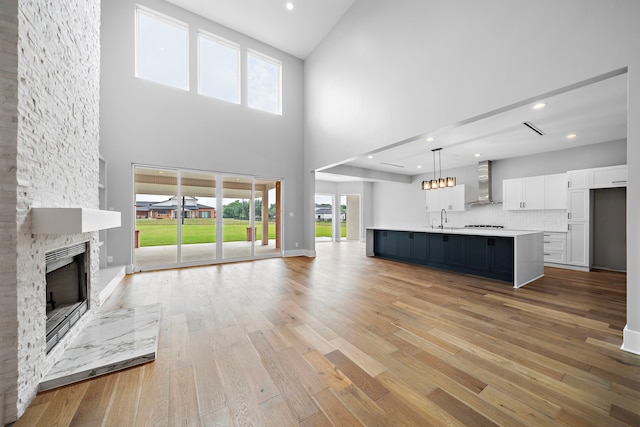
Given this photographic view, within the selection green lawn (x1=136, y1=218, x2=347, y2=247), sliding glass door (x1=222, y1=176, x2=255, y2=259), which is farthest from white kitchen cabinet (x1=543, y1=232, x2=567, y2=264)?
sliding glass door (x1=222, y1=176, x2=255, y2=259)

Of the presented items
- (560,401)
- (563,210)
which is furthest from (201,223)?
(563,210)

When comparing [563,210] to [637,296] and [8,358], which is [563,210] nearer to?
[637,296]

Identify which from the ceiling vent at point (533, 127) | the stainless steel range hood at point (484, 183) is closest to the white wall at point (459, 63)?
the ceiling vent at point (533, 127)

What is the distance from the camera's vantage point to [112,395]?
1534mm

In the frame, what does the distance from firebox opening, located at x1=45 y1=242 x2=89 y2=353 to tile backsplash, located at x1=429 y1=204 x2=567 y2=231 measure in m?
8.52

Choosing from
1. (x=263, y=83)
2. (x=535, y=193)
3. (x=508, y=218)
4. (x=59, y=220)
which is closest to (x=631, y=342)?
(x=59, y=220)

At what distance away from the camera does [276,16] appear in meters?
5.87

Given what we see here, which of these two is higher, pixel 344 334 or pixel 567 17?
pixel 567 17

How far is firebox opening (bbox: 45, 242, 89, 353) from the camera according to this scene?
1908 mm

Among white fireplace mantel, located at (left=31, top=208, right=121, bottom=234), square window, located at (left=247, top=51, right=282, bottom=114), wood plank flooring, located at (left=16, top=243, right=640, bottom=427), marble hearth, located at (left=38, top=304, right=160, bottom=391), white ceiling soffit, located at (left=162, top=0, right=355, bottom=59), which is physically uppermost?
white ceiling soffit, located at (left=162, top=0, right=355, bottom=59)

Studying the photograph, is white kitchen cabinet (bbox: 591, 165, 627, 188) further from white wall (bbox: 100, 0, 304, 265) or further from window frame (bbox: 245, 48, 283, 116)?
window frame (bbox: 245, 48, 283, 116)

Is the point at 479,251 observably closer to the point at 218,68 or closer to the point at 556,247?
the point at 556,247

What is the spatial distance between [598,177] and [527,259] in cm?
284

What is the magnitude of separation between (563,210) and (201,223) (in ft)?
27.9
